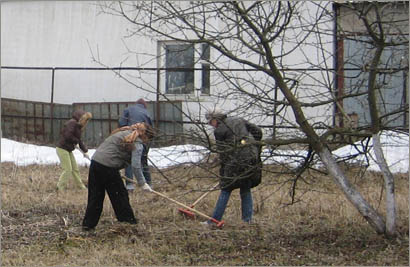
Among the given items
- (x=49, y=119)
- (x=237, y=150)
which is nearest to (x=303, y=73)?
(x=237, y=150)

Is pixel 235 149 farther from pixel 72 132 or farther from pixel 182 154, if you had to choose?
pixel 72 132

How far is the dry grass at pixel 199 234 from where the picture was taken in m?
6.54

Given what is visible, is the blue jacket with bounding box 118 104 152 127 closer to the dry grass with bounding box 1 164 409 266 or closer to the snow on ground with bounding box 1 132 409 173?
the snow on ground with bounding box 1 132 409 173

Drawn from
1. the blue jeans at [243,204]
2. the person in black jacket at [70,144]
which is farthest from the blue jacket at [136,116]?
the blue jeans at [243,204]

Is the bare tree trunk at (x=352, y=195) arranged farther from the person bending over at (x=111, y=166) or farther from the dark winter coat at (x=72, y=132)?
the dark winter coat at (x=72, y=132)

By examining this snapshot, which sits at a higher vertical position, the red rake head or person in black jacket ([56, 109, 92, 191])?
person in black jacket ([56, 109, 92, 191])

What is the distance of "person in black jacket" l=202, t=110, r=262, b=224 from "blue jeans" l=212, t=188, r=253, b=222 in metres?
0.08

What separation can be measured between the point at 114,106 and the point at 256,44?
7.56 meters

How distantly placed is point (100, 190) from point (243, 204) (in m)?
1.64

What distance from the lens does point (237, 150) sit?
6.93 m

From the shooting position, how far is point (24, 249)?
6.98 meters

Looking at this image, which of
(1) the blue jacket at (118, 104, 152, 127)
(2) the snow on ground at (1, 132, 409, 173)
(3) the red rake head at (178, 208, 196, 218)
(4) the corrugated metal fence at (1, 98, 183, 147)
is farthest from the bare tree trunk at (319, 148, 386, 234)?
(4) the corrugated metal fence at (1, 98, 183, 147)

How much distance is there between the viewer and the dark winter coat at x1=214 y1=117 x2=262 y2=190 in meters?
6.88

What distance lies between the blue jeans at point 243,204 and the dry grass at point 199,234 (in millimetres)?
138
